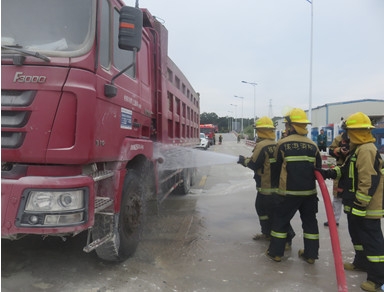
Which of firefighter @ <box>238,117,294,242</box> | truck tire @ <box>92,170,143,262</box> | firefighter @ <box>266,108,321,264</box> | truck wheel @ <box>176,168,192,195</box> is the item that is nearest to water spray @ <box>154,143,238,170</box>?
truck wheel @ <box>176,168,192,195</box>

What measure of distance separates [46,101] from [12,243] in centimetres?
247

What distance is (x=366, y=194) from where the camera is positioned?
360cm

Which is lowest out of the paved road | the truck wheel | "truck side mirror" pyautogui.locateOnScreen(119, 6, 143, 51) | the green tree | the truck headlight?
the paved road

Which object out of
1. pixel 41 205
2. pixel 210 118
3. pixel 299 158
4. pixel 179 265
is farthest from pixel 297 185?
pixel 210 118

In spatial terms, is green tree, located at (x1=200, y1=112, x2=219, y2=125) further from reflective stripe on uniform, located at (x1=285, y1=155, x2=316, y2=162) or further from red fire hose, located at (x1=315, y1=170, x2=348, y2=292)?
red fire hose, located at (x1=315, y1=170, x2=348, y2=292)

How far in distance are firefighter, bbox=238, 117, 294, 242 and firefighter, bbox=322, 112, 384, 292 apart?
44.4 inches

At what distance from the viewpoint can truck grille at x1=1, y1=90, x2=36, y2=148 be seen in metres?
2.79

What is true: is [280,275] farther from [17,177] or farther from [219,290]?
[17,177]

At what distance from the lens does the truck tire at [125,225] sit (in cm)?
344

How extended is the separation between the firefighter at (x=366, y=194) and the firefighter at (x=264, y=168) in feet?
3.70

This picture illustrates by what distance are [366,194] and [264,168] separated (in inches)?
62.9

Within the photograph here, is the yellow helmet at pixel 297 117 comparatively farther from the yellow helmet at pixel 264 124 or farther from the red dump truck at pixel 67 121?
the red dump truck at pixel 67 121

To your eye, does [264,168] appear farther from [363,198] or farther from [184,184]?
[184,184]

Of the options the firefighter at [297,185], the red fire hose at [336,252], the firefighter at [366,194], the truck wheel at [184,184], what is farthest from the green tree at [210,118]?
the red fire hose at [336,252]
